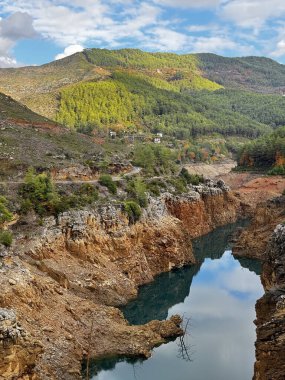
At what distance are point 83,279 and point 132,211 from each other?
13715 millimetres

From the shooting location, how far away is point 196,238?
80.4 metres

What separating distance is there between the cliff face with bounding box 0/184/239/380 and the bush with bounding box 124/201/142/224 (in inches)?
33.4

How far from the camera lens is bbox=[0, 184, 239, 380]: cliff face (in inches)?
1328

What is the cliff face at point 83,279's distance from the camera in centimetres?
3372

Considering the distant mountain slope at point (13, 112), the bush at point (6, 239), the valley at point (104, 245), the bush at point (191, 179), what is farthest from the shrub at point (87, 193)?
the distant mountain slope at point (13, 112)

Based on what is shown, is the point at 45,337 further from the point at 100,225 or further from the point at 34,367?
the point at 100,225

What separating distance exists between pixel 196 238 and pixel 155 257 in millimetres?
21783

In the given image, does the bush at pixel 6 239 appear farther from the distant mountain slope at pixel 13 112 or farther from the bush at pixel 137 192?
the distant mountain slope at pixel 13 112

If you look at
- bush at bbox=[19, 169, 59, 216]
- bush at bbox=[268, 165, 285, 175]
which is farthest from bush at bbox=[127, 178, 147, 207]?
bush at bbox=[268, 165, 285, 175]

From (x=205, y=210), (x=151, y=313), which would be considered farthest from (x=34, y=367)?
(x=205, y=210)

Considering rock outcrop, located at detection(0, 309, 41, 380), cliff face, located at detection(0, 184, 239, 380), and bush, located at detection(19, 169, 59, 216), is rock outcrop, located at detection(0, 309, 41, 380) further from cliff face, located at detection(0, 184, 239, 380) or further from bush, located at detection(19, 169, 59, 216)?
bush, located at detection(19, 169, 59, 216)

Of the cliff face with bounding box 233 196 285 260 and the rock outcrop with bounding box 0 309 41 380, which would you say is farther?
the cliff face with bounding box 233 196 285 260

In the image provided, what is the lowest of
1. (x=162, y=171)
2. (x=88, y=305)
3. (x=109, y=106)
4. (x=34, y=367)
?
(x=34, y=367)

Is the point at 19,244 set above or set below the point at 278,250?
above
